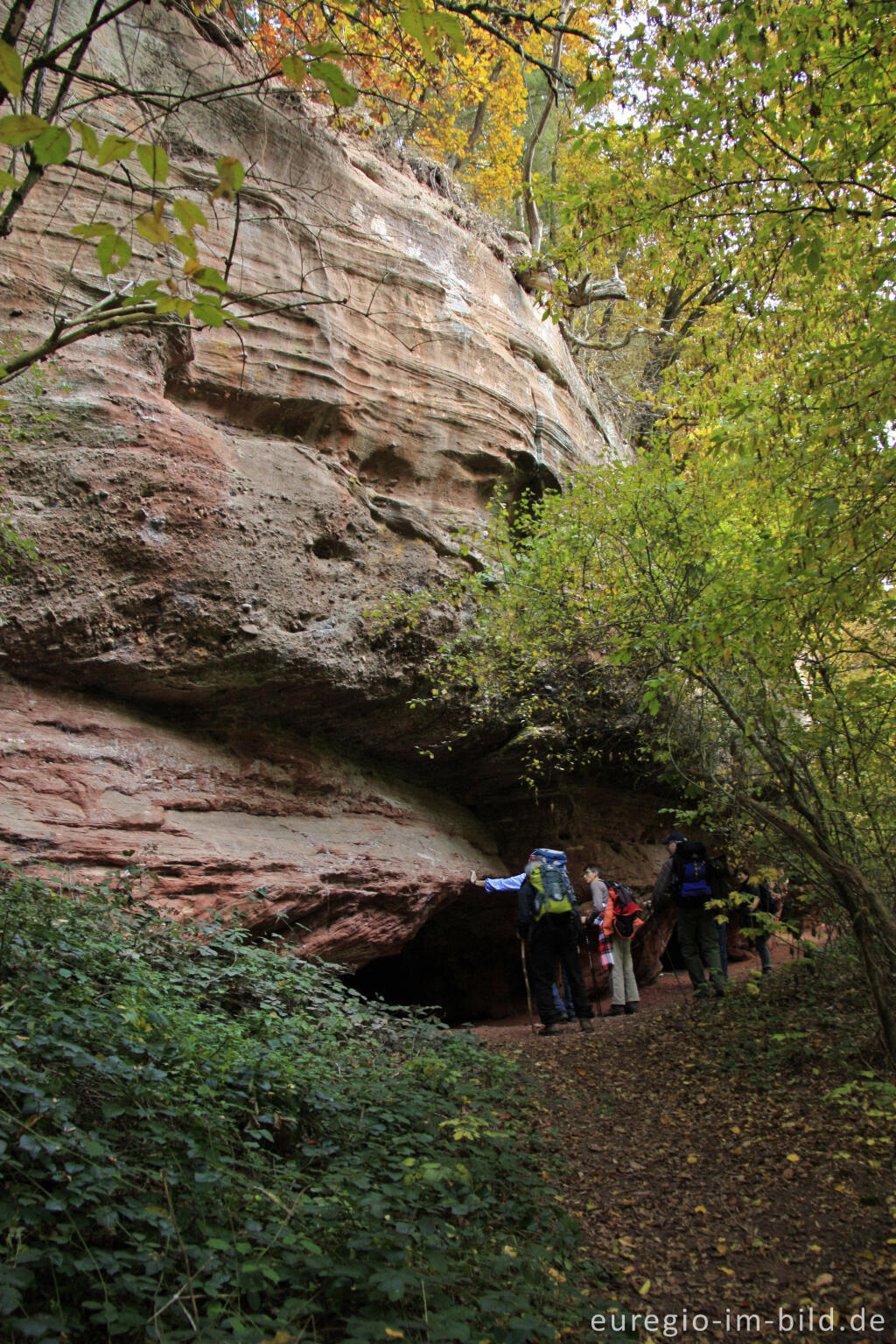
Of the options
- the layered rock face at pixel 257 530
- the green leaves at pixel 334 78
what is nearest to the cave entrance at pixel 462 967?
the layered rock face at pixel 257 530

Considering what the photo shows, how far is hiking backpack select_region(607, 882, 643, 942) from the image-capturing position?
27.7 ft

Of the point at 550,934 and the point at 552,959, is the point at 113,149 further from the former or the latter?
the point at 552,959

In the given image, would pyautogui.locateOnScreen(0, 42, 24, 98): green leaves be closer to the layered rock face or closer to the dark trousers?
the layered rock face

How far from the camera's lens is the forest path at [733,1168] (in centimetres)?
340

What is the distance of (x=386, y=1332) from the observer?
246 centimetres

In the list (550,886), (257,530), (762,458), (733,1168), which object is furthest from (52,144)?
(550,886)

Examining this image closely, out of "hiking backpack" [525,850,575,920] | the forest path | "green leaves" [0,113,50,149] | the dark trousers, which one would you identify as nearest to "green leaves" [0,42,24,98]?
"green leaves" [0,113,50,149]

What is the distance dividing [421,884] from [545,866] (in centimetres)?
171

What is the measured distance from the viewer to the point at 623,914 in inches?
332

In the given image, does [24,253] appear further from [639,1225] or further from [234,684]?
[639,1225]

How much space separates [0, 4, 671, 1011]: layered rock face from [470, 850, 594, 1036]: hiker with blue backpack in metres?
1.55

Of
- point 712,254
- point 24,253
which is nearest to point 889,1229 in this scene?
point 712,254

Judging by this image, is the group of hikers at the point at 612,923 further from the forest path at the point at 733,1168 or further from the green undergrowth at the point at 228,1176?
the green undergrowth at the point at 228,1176

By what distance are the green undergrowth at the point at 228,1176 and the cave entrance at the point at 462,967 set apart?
639 cm
